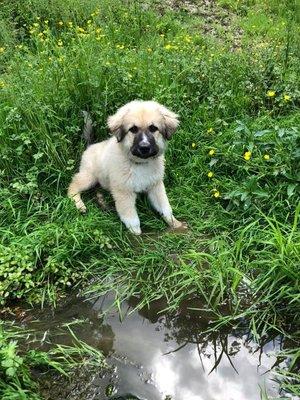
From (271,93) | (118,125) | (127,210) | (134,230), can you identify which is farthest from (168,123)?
(271,93)

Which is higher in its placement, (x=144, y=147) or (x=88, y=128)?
(x=144, y=147)

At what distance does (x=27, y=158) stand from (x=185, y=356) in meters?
2.46

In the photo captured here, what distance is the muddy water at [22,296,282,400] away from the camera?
2.85 m

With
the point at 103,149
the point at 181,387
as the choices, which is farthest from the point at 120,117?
the point at 181,387

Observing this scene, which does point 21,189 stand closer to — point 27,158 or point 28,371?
point 27,158

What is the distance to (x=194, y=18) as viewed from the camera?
7.66 meters

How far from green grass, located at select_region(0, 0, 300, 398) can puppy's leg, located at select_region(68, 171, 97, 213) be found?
0.33 feet

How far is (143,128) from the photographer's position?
12.9ft

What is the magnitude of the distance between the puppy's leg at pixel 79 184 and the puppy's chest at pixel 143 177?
54 centimetres

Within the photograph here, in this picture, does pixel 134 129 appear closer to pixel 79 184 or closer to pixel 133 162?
pixel 133 162

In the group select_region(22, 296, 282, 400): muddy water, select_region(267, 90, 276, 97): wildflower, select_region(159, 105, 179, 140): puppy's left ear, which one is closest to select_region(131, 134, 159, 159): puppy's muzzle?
select_region(159, 105, 179, 140): puppy's left ear

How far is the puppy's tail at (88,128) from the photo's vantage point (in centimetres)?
470

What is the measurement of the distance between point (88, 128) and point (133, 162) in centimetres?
88

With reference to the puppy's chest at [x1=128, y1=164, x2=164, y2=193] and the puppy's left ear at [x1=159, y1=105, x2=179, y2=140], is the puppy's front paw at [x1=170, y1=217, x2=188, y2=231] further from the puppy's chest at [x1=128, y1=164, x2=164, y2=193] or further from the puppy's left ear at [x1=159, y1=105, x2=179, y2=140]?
the puppy's left ear at [x1=159, y1=105, x2=179, y2=140]
